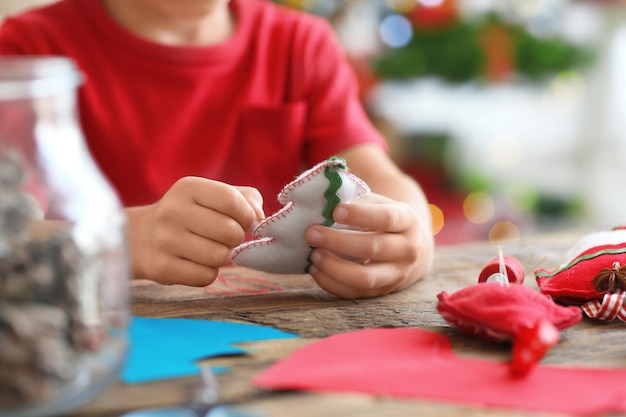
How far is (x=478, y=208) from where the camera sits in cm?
209

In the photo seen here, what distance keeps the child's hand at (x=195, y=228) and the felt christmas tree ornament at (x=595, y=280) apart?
262mm

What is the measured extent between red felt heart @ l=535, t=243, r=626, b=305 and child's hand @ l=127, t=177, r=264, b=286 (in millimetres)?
258

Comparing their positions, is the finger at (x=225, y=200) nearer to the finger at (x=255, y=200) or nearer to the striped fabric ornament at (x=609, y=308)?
the finger at (x=255, y=200)

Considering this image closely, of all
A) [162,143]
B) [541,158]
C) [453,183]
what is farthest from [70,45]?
[541,158]

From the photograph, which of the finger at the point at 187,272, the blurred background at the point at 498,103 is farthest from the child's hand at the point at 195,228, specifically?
the blurred background at the point at 498,103

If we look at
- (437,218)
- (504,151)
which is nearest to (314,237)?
(437,218)

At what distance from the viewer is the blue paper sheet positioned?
0.46m

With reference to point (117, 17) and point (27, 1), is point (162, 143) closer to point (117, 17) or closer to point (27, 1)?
point (117, 17)

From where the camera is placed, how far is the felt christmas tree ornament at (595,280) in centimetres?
56

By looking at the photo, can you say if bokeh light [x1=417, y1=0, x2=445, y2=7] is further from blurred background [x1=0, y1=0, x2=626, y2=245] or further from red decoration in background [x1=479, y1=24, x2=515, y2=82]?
red decoration in background [x1=479, y1=24, x2=515, y2=82]

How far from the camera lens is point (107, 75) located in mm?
1011

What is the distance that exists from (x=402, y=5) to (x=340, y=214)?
150 cm

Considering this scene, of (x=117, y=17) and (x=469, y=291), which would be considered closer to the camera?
(x=469, y=291)

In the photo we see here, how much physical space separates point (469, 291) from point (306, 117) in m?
0.61
